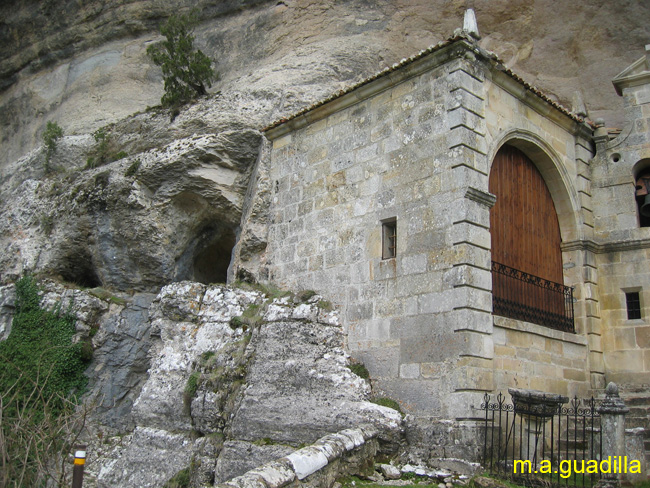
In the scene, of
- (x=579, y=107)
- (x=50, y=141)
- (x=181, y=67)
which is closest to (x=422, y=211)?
(x=579, y=107)

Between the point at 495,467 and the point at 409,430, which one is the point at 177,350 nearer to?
the point at 409,430

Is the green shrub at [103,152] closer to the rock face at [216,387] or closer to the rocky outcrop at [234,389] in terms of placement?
the rock face at [216,387]

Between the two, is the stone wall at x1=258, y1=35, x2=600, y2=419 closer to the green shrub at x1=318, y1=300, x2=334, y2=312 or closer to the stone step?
the green shrub at x1=318, y1=300, x2=334, y2=312

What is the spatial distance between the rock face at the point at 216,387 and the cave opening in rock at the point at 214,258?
225 centimetres

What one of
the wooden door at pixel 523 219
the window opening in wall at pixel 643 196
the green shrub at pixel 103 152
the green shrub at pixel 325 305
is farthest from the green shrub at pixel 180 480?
the window opening in wall at pixel 643 196

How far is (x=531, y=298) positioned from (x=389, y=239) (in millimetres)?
2425

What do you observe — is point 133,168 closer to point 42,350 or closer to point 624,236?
point 42,350

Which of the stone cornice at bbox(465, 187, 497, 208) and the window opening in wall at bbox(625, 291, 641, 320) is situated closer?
the stone cornice at bbox(465, 187, 497, 208)

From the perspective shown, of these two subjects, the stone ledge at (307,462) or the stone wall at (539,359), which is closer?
the stone ledge at (307,462)

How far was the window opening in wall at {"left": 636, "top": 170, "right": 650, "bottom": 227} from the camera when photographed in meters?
10.5

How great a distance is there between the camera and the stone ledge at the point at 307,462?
555 cm

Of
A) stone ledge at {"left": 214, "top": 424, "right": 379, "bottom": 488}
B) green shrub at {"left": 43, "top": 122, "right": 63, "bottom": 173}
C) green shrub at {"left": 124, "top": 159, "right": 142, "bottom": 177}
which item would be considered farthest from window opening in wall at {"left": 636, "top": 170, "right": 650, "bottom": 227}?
green shrub at {"left": 43, "top": 122, "right": 63, "bottom": 173}

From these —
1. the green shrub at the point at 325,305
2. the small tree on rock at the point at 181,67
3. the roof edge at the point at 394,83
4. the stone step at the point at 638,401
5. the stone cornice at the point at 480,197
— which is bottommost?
the stone step at the point at 638,401

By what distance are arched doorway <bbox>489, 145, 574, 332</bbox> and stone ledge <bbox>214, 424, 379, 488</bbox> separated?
9.06 ft
